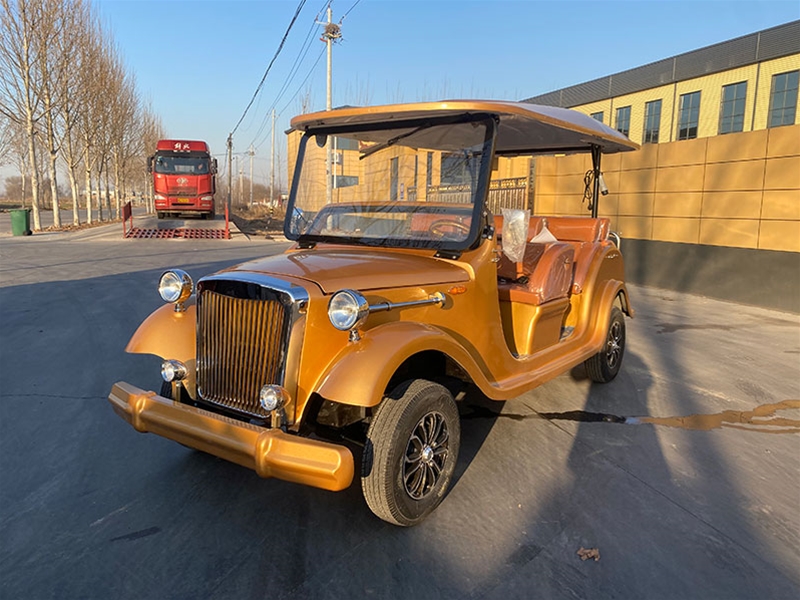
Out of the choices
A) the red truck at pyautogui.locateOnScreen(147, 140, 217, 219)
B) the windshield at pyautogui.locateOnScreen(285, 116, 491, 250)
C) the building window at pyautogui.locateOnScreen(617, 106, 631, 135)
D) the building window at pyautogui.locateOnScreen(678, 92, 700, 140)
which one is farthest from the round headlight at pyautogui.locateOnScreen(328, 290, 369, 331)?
the red truck at pyautogui.locateOnScreen(147, 140, 217, 219)

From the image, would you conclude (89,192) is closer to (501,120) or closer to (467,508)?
(501,120)

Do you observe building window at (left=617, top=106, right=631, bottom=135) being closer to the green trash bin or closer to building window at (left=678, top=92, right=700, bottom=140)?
building window at (left=678, top=92, right=700, bottom=140)

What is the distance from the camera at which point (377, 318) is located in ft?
9.63

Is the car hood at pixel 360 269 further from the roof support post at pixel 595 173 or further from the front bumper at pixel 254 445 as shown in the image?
the roof support post at pixel 595 173

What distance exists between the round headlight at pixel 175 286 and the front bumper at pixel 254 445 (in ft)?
2.27

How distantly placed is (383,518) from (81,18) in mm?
26077

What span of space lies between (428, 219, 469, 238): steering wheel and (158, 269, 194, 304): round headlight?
5.21 feet

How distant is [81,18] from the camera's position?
2208 cm

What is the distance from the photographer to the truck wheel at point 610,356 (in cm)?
512

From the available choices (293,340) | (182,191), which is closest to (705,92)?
(182,191)

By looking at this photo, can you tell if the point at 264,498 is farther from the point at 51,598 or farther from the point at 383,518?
the point at 51,598

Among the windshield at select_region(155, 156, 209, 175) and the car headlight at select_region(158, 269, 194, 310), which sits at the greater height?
the windshield at select_region(155, 156, 209, 175)

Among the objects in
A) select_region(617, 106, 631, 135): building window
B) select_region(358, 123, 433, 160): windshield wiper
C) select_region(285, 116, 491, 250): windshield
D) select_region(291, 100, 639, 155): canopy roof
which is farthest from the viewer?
select_region(617, 106, 631, 135): building window

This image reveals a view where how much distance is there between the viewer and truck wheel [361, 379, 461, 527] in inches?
106
